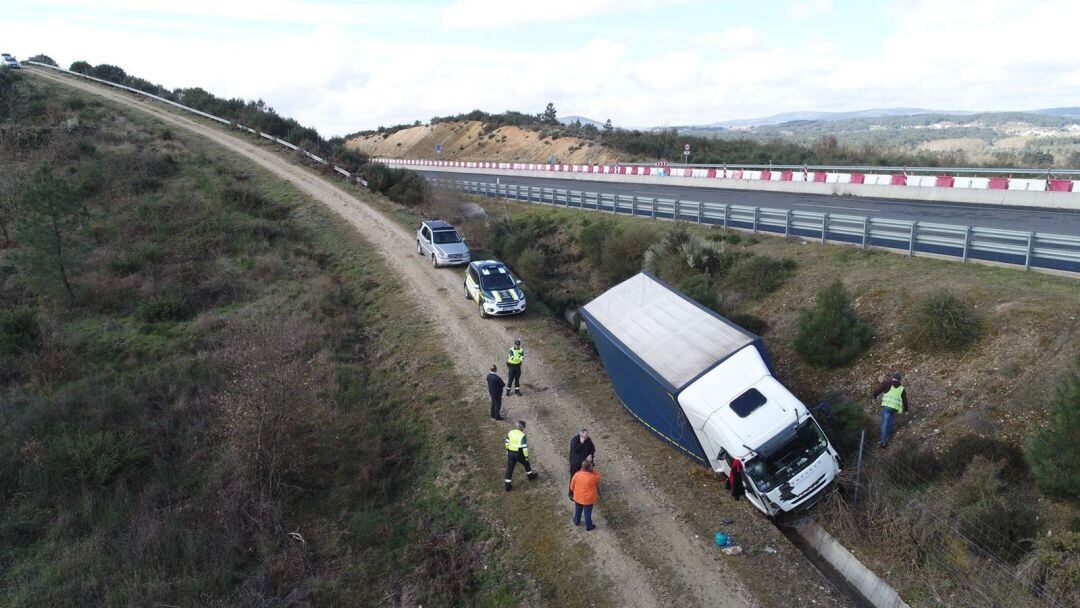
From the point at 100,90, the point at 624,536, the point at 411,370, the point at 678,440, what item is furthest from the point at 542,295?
the point at 100,90

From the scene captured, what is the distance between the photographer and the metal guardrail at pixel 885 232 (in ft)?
49.3

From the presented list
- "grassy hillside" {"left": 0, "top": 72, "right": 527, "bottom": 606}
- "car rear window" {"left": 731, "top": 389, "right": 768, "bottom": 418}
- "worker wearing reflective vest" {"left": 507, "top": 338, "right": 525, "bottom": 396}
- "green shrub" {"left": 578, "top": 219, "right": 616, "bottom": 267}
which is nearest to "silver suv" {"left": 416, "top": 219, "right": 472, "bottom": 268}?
"grassy hillside" {"left": 0, "top": 72, "right": 527, "bottom": 606}

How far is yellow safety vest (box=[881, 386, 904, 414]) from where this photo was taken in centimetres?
1139

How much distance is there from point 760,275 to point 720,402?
30.7 feet

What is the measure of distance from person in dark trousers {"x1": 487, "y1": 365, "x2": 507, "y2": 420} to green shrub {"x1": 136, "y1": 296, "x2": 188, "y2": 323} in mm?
12938

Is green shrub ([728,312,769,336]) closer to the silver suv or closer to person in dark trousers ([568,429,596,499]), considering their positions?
person in dark trousers ([568,429,596,499])

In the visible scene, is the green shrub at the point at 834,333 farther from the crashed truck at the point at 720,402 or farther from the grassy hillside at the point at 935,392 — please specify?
the crashed truck at the point at 720,402

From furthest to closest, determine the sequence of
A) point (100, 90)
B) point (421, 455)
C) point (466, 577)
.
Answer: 1. point (100, 90)
2. point (421, 455)
3. point (466, 577)

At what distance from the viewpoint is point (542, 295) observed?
24109 millimetres

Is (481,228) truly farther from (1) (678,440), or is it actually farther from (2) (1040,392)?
(2) (1040,392)

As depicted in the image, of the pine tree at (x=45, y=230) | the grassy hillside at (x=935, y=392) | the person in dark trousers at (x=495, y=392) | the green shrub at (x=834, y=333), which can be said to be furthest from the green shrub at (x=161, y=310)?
the green shrub at (x=834, y=333)

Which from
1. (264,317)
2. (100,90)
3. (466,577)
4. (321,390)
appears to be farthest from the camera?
(100,90)

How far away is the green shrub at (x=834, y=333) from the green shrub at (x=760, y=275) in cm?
400

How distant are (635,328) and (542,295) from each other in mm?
10607
